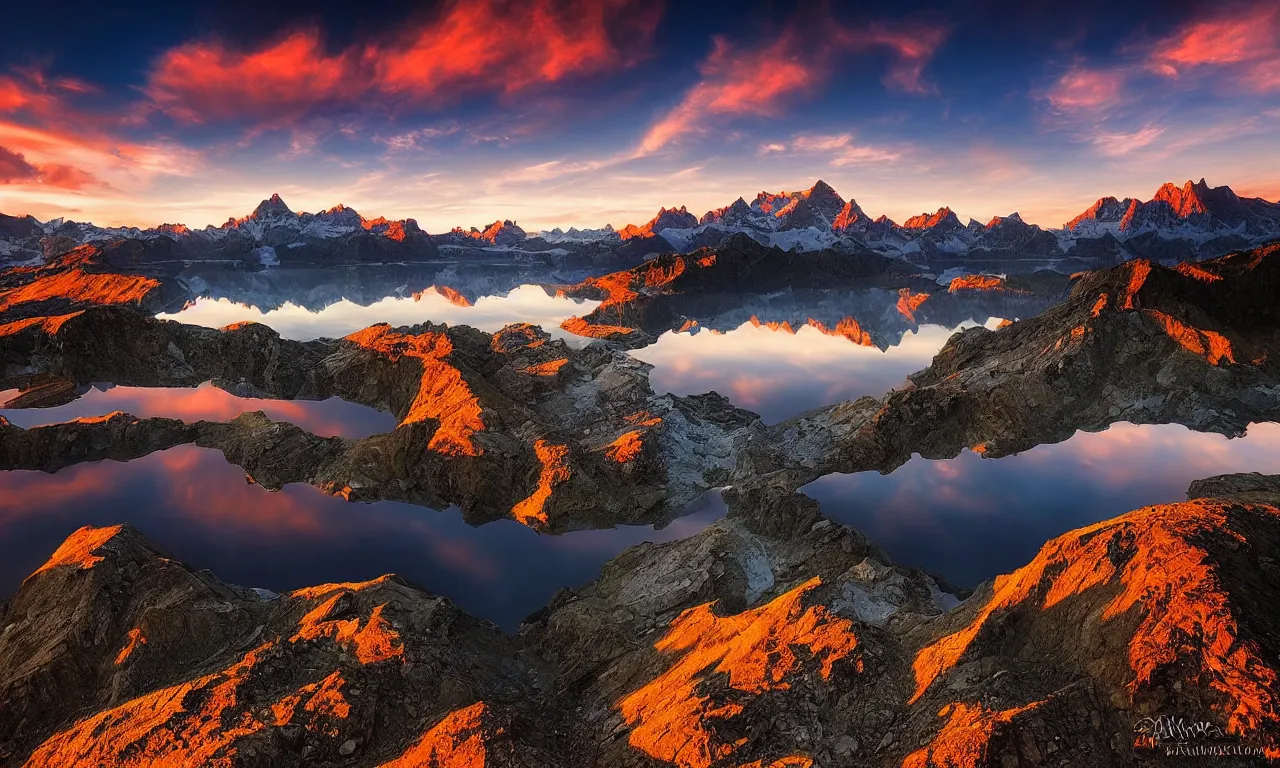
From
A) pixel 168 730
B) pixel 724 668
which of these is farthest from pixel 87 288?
pixel 724 668

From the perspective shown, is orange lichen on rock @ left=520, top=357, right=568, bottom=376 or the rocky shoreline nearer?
the rocky shoreline

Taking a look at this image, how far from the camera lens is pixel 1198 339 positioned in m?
44.0

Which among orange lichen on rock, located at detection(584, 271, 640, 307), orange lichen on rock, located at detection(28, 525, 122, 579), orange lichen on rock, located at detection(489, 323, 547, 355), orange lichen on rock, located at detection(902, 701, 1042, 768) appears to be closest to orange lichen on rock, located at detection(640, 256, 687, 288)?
orange lichen on rock, located at detection(584, 271, 640, 307)

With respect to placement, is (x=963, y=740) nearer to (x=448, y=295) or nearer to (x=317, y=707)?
(x=317, y=707)

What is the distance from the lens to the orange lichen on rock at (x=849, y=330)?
88.2 meters

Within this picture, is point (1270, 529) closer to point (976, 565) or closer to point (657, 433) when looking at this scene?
point (976, 565)

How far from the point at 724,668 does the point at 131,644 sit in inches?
695

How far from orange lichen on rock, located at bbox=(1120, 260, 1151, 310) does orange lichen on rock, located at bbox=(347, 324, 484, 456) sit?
5077 cm

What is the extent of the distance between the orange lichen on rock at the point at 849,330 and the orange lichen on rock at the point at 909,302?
13646mm

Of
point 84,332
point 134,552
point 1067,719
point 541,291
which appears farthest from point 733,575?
point 541,291

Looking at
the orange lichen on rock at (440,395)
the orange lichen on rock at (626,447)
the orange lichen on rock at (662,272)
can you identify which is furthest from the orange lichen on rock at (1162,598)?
the orange lichen on rock at (662,272)

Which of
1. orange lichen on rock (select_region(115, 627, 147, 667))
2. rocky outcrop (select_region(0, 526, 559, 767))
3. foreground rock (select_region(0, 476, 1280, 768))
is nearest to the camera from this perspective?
foreground rock (select_region(0, 476, 1280, 768))

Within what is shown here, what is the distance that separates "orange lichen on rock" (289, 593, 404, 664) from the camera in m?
16.5
